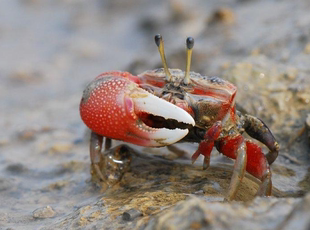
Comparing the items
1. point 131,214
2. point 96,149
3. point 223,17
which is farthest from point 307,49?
point 131,214

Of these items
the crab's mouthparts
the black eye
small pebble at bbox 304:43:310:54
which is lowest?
the crab's mouthparts

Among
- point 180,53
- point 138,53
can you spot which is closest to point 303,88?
point 180,53

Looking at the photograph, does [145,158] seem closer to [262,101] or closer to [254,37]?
[262,101]

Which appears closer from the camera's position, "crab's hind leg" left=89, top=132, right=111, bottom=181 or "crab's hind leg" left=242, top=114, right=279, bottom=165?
"crab's hind leg" left=242, top=114, right=279, bottom=165

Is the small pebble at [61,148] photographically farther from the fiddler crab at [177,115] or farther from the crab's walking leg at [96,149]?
the fiddler crab at [177,115]

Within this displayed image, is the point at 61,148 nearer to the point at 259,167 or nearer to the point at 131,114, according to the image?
the point at 131,114

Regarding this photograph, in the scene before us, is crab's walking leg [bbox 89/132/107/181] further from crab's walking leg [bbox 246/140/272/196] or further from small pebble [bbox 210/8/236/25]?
small pebble [bbox 210/8/236/25]

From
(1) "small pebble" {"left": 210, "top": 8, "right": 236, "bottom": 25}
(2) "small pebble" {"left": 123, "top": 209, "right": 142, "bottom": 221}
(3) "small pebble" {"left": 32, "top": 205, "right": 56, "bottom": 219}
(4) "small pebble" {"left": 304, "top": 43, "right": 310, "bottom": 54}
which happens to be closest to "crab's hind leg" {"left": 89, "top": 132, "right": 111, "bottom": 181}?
(3) "small pebble" {"left": 32, "top": 205, "right": 56, "bottom": 219}
